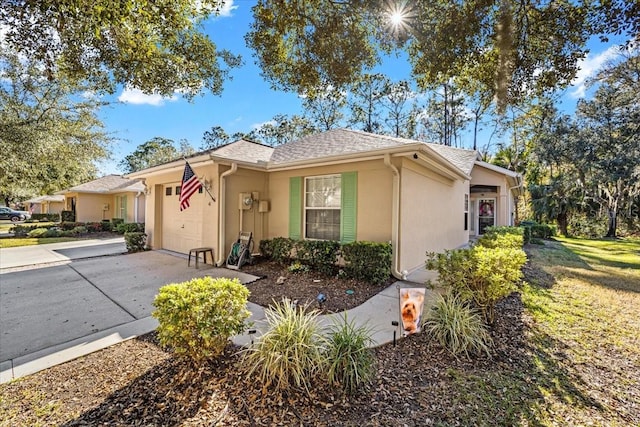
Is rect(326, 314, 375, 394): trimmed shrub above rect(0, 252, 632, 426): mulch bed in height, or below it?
above

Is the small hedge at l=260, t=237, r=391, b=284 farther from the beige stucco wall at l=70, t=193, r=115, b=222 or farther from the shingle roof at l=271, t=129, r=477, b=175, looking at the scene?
the beige stucco wall at l=70, t=193, r=115, b=222

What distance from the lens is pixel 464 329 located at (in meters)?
3.50

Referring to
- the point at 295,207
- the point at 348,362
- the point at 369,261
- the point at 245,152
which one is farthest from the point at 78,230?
the point at 348,362

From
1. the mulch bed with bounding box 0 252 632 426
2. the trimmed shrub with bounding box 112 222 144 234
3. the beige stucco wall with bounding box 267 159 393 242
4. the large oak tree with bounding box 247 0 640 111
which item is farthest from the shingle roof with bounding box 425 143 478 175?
the trimmed shrub with bounding box 112 222 144 234

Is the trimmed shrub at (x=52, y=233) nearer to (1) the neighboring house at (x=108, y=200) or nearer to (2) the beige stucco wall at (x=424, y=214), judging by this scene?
(1) the neighboring house at (x=108, y=200)

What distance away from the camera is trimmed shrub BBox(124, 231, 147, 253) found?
10284mm

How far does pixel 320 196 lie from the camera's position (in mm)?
7895

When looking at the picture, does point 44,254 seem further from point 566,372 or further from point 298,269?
point 566,372

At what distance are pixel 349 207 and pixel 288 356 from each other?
4869 millimetres

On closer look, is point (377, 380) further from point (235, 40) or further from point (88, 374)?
point (235, 40)

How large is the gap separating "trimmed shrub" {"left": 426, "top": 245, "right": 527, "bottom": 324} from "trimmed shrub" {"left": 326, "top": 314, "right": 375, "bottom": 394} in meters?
1.89

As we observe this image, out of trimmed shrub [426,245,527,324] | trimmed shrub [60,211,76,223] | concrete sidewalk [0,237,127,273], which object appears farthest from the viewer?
trimmed shrub [60,211,76,223]

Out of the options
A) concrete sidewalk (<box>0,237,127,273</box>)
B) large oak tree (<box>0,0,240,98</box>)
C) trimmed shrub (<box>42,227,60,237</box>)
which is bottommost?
concrete sidewalk (<box>0,237,127,273</box>)

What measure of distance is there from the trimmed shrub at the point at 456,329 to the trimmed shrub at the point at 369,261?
2.18 meters
